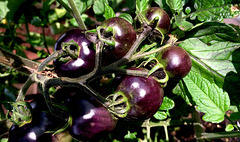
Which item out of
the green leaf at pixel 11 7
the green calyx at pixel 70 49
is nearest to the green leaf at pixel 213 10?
the green calyx at pixel 70 49

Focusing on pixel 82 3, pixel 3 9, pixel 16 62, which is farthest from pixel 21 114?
pixel 3 9

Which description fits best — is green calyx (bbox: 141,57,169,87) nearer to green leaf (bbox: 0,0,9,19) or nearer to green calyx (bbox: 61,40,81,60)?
green calyx (bbox: 61,40,81,60)

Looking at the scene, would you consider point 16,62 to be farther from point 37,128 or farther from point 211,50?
point 211,50

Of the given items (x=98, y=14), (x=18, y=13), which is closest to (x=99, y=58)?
(x=98, y=14)

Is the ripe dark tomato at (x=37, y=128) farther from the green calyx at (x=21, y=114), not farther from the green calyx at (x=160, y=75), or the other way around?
the green calyx at (x=160, y=75)

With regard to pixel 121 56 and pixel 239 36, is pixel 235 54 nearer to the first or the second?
pixel 239 36

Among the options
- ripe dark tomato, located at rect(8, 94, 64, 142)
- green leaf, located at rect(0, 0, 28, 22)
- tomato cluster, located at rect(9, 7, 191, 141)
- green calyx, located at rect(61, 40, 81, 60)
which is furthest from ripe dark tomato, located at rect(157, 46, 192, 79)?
green leaf, located at rect(0, 0, 28, 22)
